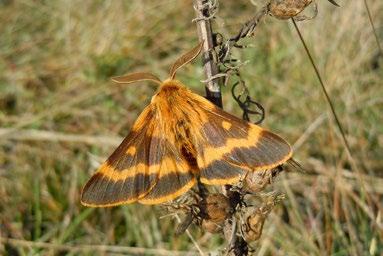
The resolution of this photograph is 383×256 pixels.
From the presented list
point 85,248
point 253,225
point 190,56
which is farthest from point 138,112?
point 190,56

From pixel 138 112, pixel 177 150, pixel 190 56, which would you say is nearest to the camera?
pixel 190 56

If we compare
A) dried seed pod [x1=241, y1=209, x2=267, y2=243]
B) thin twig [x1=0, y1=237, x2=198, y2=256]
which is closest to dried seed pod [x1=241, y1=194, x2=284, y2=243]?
dried seed pod [x1=241, y1=209, x2=267, y2=243]

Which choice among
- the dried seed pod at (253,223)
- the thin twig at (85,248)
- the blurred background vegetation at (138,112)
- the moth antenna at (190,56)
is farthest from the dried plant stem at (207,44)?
the thin twig at (85,248)

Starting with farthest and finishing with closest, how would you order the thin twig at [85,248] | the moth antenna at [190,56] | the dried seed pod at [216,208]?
the thin twig at [85,248] → the dried seed pod at [216,208] → the moth antenna at [190,56]

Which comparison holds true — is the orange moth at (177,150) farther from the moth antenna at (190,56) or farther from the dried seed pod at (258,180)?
the dried seed pod at (258,180)

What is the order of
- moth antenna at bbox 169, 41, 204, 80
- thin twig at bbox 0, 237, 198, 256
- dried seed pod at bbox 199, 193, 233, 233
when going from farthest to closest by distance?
thin twig at bbox 0, 237, 198, 256 → dried seed pod at bbox 199, 193, 233, 233 → moth antenna at bbox 169, 41, 204, 80

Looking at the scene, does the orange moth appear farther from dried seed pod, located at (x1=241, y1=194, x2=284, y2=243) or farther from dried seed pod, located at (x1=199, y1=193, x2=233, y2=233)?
dried seed pod, located at (x1=241, y1=194, x2=284, y2=243)

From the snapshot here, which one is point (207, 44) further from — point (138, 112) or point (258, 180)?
point (138, 112)
